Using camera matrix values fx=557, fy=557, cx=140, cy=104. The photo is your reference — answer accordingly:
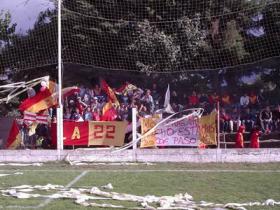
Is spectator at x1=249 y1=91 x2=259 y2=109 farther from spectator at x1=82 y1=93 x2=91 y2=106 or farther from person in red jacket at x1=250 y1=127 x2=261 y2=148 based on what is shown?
spectator at x1=82 y1=93 x2=91 y2=106

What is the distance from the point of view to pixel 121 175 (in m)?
13.2

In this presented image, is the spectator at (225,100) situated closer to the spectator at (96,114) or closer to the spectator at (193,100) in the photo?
the spectator at (193,100)

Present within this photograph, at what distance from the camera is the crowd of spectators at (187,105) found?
21.4 m

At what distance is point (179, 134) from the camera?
58.7 ft

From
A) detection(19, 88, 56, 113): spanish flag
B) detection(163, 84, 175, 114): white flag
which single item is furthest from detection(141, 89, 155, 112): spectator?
detection(19, 88, 56, 113): spanish flag

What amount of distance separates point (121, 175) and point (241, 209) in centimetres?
527

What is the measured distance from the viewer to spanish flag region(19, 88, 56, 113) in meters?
20.4

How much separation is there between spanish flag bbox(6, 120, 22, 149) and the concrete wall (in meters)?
2.56

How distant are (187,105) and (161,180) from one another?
404 inches

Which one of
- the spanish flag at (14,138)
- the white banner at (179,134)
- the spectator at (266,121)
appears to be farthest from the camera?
the spectator at (266,121)

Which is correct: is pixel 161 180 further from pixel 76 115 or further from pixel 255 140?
pixel 76 115

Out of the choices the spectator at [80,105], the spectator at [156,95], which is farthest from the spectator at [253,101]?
the spectator at [80,105]

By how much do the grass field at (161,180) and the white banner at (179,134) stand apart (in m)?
2.13

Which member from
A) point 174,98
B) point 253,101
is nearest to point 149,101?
point 174,98
